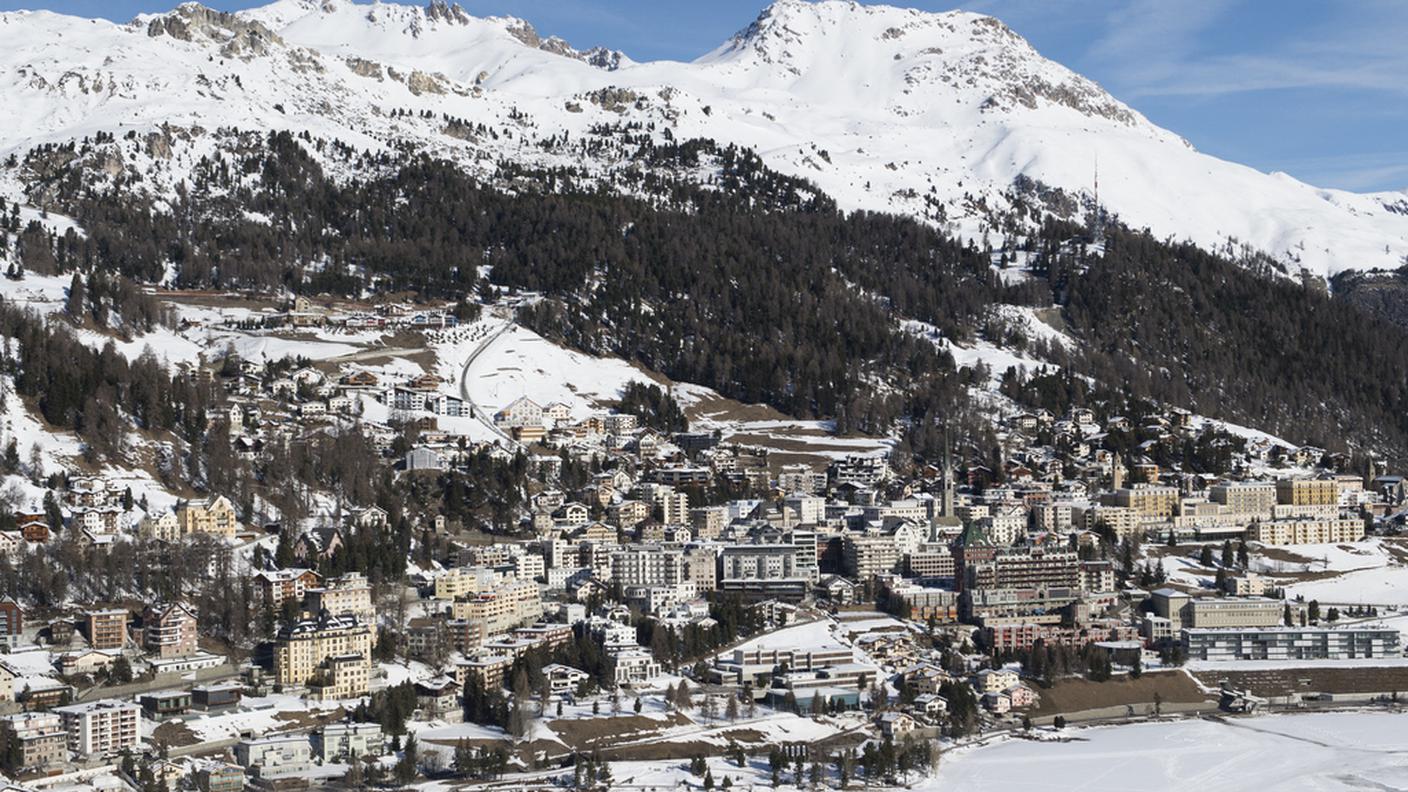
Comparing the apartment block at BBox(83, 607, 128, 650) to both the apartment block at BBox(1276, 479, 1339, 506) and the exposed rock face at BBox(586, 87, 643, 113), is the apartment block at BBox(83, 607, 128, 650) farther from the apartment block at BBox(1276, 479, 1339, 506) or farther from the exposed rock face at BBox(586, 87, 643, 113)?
the exposed rock face at BBox(586, 87, 643, 113)

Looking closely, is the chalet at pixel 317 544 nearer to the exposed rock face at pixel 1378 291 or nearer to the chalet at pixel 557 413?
the chalet at pixel 557 413

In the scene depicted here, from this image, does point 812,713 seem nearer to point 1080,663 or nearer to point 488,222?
point 1080,663

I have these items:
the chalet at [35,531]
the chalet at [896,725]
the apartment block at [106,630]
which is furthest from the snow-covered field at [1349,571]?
the chalet at [35,531]

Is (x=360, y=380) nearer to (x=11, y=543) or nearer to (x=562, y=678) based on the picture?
(x=11, y=543)

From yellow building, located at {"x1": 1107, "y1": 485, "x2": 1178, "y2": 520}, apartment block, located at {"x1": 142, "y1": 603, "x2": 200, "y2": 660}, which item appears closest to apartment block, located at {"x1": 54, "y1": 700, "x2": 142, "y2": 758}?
apartment block, located at {"x1": 142, "y1": 603, "x2": 200, "y2": 660}

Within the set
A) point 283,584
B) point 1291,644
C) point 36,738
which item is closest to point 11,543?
point 283,584

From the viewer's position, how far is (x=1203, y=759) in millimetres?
55219

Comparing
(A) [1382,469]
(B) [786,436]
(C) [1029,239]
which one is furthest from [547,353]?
→ (C) [1029,239]

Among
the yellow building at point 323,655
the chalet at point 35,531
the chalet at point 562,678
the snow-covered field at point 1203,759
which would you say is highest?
the chalet at point 35,531

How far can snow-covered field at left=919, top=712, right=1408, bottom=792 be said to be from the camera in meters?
51.9

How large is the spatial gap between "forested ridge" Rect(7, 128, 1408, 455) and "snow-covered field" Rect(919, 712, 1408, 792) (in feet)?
131

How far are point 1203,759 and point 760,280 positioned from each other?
7062 cm

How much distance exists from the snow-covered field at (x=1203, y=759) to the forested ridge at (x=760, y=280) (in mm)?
39946

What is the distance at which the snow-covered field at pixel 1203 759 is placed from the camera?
5188 cm
